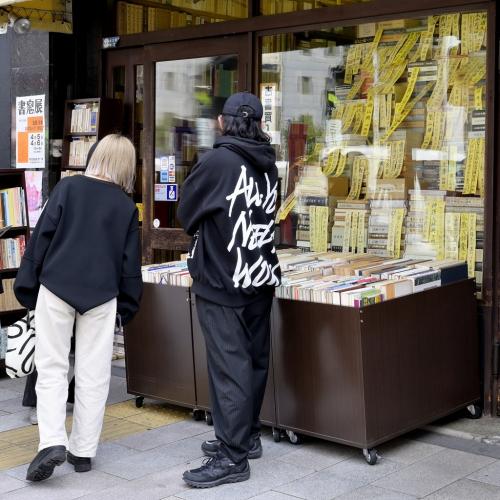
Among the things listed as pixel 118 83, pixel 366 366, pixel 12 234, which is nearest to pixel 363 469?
pixel 366 366

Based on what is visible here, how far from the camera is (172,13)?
298 inches

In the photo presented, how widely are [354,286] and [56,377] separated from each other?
1700mm

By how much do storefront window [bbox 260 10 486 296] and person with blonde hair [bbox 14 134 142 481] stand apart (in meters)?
2.19

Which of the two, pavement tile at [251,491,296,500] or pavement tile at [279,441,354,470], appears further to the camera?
pavement tile at [279,441,354,470]

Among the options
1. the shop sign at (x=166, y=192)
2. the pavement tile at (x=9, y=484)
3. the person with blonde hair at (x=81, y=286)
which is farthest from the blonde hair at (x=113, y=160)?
the shop sign at (x=166, y=192)

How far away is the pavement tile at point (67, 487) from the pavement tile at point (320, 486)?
35.5 inches

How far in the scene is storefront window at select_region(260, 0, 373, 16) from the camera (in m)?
6.56

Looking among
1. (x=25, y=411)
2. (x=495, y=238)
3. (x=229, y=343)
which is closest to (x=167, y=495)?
(x=229, y=343)

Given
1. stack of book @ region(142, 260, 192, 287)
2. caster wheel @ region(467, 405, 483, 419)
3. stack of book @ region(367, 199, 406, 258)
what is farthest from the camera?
stack of book @ region(367, 199, 406, 258)

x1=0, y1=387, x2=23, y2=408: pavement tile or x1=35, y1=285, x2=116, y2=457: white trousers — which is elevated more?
x1=35, y1=285, x2=116, y2=457: white trousers

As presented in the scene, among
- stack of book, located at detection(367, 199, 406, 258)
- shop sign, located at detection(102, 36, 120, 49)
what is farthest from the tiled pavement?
shop sign, located at detection(102, 36, 120, 49)

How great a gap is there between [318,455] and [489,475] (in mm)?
936

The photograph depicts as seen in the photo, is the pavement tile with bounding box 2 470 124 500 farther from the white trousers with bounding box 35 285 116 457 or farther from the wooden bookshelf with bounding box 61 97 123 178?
the wooden bookshelf with bounding box 61 97 123 178

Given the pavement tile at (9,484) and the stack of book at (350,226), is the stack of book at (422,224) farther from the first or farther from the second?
the pavement tile at (9,484)
